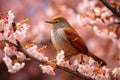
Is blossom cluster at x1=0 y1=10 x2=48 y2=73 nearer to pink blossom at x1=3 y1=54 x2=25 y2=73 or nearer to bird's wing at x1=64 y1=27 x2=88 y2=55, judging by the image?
pink blossom at x1=3 y1=54 x2=25 y2=73

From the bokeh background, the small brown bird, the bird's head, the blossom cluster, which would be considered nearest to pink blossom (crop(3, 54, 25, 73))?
the blossom cluster

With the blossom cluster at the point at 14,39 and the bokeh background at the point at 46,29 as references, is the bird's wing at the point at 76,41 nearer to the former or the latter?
the blossom cluster at the point at 14,39

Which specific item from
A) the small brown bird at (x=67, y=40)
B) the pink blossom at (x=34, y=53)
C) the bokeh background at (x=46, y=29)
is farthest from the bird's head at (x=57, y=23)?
the bokeh background at (x=46, y=29)

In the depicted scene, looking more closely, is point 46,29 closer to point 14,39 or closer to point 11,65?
point 11,65

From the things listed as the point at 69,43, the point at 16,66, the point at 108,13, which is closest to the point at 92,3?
the point at 108,13

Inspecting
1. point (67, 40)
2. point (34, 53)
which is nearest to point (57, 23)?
point (67, 40)

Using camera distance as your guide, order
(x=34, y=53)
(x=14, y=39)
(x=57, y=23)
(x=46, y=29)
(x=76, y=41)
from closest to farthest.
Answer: (x=14, y=39), (x=34, y=53), (x=76, y=41), (x=57, y=23), (x=46, y=29)

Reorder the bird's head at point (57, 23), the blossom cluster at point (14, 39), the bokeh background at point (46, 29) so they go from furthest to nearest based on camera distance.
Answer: the bokeh background at point (46, 29) < the bird's head at point (57, 23) < the blossom cluster at point (14, 39)
